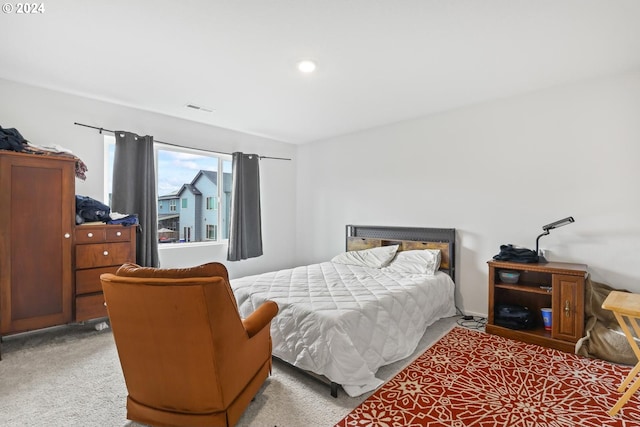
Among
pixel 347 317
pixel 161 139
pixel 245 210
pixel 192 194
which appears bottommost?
pixel 347 317

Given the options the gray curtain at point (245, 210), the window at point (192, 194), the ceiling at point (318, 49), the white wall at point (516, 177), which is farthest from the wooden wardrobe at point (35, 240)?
the white wall at point (516, 177)

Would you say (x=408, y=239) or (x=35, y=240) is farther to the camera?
(x=408, y=239)

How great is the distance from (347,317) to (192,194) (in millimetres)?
3298

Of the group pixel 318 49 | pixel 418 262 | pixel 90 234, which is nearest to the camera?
pixel 318 49

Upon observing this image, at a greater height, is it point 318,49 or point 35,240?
Answer: point 318,49

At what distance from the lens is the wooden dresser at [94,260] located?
2.93m

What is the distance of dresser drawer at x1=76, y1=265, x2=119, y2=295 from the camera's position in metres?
2.93

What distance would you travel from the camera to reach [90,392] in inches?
81.4

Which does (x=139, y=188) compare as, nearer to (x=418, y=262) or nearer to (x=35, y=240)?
(x=35, y=240)

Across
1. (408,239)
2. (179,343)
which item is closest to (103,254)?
(179,343)

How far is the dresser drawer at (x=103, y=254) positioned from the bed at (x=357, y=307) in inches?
50.5

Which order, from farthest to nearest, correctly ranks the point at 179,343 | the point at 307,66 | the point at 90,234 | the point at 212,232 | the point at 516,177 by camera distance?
the point at 212,232 → the point at 516,177 → the point at 90,234 → the point at 307,66 → the point at 179,343

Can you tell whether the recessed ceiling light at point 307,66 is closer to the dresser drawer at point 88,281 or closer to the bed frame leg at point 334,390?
the bed frame leg at point 334,390

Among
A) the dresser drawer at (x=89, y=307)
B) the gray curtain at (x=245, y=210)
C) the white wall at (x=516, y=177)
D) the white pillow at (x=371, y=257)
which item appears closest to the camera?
the white wall at (x=516, y=177)
